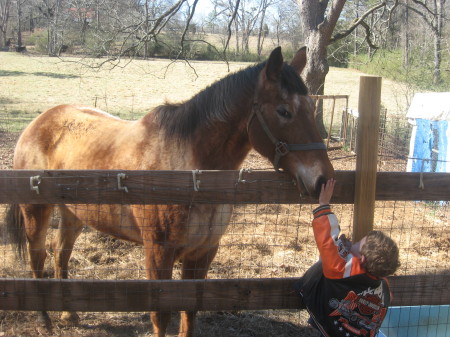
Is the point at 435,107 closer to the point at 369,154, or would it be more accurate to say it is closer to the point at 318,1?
the point at 318,1

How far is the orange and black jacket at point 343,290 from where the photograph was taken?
205 cm

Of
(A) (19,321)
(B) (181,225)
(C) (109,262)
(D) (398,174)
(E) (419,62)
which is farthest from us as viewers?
(E) (419,62)

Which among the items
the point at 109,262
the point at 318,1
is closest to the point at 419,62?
the point at 318,1

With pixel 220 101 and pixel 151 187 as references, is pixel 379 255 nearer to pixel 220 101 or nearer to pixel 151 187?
pixel 151 187

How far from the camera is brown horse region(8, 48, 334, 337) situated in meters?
2.37

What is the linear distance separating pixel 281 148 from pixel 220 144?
0.52 meters

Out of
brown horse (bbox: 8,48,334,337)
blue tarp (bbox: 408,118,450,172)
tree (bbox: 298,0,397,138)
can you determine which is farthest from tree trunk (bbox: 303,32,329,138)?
brown horse (bbox: 8,48,334,337)

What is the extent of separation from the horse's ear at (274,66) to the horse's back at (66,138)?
1.49m

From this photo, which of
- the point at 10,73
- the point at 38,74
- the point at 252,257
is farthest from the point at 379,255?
the point at 10,73

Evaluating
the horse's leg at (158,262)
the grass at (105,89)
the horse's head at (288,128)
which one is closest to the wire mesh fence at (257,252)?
the horse's leg at (158,262)

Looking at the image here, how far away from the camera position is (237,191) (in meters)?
2.34

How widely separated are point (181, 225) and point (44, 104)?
49.3ft

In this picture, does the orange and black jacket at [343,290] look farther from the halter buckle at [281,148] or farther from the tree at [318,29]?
the tree at [318,29]

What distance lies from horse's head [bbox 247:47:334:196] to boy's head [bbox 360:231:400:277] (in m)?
0.39
